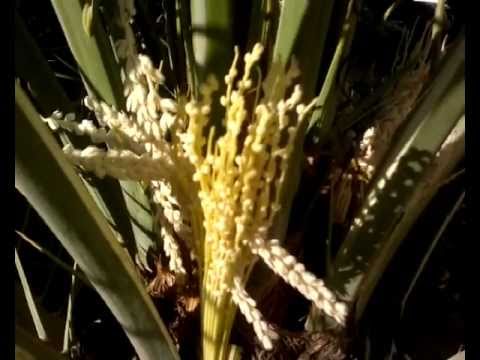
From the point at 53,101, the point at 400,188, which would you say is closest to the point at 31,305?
the point at 53,101

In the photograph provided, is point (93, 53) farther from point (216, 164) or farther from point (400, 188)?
point (400, 188)

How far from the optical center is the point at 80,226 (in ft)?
1.56

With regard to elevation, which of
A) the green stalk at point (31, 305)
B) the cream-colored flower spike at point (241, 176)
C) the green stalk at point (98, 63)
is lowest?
the green stalk at point (31, 305)

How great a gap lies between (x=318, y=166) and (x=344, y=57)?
0.09m

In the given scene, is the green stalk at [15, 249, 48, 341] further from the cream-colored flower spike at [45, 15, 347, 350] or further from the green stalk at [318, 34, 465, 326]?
the green stalk at [318, 34, 465, 326]

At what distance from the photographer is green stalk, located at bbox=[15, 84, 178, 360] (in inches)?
17.0

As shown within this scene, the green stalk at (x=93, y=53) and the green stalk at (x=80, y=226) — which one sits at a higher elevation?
the green stalk at (x=93, y=53)

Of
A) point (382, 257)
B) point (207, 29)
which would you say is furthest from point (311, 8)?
point (382, 257)

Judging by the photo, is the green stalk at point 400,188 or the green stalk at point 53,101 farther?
the green stalk at point 53,101

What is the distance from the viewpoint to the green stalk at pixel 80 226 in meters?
0.43

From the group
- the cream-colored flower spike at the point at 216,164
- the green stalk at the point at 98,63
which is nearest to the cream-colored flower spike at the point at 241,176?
the cream-colored flower spike at the point at 216,164

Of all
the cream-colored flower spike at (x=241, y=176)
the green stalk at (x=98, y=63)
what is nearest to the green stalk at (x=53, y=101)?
the green stalk at (x=98, y=63)

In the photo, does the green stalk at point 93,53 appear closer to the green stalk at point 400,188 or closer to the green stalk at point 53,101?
the green stalk at point 53,101

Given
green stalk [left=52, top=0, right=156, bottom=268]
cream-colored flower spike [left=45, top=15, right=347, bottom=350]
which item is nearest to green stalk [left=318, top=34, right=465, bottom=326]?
cream-colored flower spike [left=45, top=15, right=347, bottom=350]
